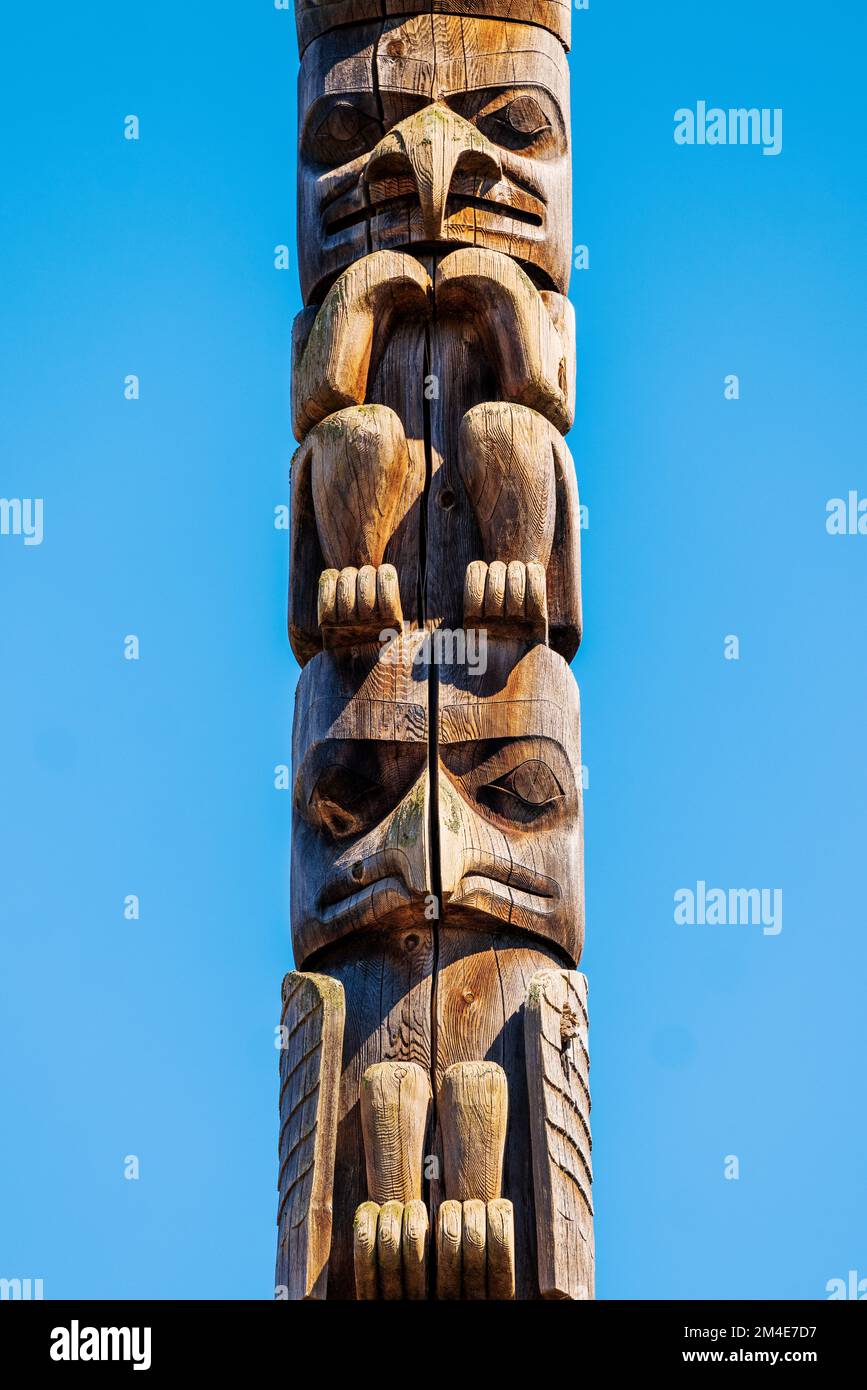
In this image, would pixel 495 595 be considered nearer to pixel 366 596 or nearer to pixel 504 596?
pixel 504 596

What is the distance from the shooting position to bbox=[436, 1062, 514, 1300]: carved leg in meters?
6.77

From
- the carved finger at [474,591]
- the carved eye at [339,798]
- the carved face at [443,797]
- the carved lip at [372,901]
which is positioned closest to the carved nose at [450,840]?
the carved face at [443,797]

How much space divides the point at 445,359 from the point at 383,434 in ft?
2.06

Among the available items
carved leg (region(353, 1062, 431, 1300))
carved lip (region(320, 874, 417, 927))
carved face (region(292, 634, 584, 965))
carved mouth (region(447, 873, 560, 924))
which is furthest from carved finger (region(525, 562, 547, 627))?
carved leg (region(353, 1062, 431, 1300))

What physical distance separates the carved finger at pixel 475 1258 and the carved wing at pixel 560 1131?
0.22m

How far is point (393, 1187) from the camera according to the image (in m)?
6.97

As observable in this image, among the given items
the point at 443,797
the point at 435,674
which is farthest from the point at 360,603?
the point at 443,797

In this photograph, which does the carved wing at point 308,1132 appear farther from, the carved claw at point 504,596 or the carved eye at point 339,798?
the carved claw at point 504,596

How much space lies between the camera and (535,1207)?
7.02 metres

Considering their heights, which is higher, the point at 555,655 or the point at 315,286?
the point at 315,286

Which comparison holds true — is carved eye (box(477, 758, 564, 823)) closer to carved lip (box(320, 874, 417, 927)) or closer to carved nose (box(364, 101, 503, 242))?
carved lip (box(320, 874, 417, 927))
